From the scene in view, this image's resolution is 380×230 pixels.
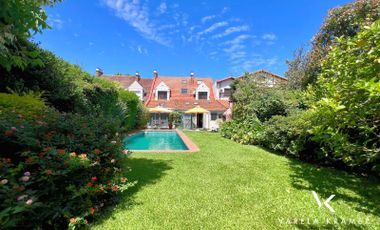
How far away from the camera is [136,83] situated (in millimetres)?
31016

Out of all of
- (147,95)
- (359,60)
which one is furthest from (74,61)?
(147,95)

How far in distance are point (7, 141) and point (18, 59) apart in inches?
52.4

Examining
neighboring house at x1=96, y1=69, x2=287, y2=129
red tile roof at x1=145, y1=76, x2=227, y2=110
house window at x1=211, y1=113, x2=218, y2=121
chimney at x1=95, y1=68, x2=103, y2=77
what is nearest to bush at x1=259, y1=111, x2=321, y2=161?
neighboring house at x1=96, y1=69, x2=287, y2=129

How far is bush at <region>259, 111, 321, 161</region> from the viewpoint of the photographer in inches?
293

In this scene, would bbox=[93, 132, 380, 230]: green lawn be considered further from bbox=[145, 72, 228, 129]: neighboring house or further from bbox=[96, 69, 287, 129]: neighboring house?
bbox=[145, 72, 228, 129]: neighboring house

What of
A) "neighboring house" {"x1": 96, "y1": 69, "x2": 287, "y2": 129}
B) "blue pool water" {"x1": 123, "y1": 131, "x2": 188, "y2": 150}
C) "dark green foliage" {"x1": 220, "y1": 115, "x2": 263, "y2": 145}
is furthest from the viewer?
"neighboring house" {"x1": 96, "y1": 69, "x2": 287, "y2": 129}

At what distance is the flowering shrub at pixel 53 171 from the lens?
241cm

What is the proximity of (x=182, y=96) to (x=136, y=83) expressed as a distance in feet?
25.7

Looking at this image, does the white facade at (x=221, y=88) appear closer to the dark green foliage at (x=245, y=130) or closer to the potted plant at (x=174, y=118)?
the potted plant at (x=174, y=118)

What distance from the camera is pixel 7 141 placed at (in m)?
3.04

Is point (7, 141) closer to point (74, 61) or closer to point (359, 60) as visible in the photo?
point (359, 60)

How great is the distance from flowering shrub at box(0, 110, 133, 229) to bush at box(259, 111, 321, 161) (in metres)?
6.32

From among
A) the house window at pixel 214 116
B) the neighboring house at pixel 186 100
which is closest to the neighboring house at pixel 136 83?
the neighboring house at pixel 186 100

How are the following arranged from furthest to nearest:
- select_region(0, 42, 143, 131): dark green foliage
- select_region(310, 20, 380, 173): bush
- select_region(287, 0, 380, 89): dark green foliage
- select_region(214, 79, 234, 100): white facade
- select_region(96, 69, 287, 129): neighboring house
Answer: select_region(214, 79, 234, 100): white facade < select_region(96, 69, 287, 129): neighboring house < select_region(287, 0, 380, 89): dark green foliage < select_region(0, 42, 143, 131): dark green foliage < select_region(310, 20, 380, 173): bush
